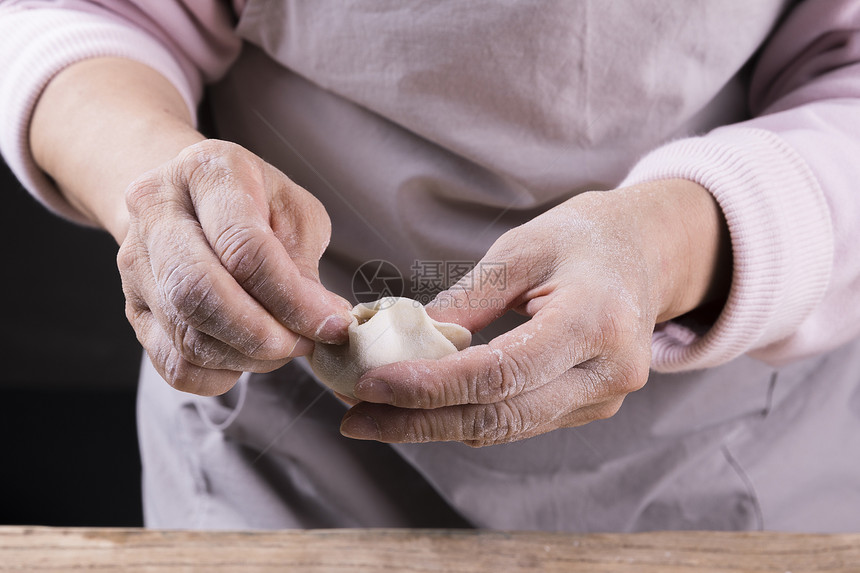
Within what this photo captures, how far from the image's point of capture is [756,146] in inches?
18.6

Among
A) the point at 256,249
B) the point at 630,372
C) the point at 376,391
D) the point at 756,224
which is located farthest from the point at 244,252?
the point at 756,224

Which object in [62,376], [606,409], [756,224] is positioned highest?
[756,224]

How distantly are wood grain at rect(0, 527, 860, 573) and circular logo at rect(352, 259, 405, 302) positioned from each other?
271 mm

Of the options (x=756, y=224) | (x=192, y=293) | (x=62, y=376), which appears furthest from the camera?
(x=62, y=376)

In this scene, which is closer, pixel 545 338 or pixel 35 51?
pixel 545 338

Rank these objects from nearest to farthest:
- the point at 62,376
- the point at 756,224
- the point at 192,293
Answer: the point at 192,293 → the point at 756,224 → the point at 62,376

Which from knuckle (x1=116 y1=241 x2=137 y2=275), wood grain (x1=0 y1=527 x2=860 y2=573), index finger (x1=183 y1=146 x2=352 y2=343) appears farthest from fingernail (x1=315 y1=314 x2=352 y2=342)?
wood grain (x1=0 y1=527 x2=860 y2=573)

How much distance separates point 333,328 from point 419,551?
28cm

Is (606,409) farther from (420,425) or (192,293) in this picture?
(192,293)

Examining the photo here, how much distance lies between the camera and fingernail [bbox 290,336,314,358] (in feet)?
1.22

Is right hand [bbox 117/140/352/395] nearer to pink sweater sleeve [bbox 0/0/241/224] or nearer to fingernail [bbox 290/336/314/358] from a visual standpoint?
fingernail [bbox 290/336/314/358]

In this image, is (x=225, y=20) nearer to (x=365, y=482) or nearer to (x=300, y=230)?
(x=300, y=230)

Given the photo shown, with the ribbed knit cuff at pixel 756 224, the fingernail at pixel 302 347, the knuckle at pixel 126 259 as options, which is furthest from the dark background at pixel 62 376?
the ribbed knit cuff at pixel 756 224

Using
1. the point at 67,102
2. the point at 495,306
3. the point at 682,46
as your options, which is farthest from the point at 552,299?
the point at 67,102
